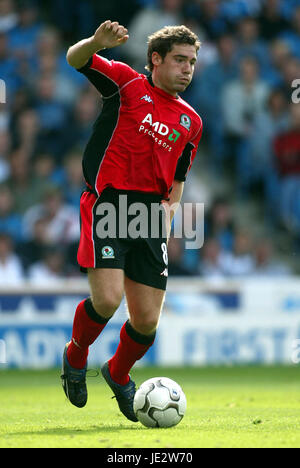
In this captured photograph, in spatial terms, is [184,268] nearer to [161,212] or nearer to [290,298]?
[290,298]

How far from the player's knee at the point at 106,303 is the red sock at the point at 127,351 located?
264 mm

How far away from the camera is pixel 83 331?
600cm

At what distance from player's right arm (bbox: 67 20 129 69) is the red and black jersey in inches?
6.7

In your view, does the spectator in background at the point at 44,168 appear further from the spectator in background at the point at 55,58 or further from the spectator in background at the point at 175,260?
the spectator in background at the point at 175,260

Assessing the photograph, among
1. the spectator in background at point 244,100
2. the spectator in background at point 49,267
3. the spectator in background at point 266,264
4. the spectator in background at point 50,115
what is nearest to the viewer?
the spectator in background at point 49,267

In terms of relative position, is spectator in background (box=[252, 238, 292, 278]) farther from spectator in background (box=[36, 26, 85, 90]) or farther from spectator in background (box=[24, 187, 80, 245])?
spectator in background (box=[36, 26, 85, 90])

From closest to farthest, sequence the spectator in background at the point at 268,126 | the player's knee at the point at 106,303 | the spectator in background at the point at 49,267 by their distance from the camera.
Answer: the player's knee at the point at 106,303 → the spectator in background at the point at 49,267 → the spectator in background at the point at 268,126

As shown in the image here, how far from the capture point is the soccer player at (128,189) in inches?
232

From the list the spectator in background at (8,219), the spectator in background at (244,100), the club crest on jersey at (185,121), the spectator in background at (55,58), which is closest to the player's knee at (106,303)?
the club crest on jersey at (185,121)

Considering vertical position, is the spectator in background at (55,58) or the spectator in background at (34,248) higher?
the spectator in background at (55,58)

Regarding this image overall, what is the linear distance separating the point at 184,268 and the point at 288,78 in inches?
138

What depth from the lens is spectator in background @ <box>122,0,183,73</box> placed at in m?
14.1

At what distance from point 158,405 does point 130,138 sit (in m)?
1.67

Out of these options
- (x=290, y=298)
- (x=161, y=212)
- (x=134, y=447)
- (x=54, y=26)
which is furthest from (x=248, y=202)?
(x=134, y=447)
